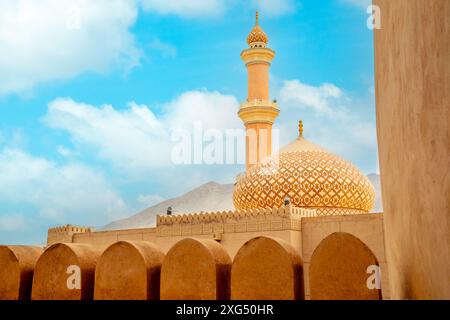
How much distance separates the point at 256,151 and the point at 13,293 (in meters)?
16.1

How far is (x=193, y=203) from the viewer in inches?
1756

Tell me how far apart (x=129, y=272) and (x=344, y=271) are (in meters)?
1.13

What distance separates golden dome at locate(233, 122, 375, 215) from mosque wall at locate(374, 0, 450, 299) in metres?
12.3

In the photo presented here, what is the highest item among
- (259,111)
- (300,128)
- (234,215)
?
(259,111)

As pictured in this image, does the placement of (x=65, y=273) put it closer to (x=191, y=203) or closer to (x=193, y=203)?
(x=193, y=203)

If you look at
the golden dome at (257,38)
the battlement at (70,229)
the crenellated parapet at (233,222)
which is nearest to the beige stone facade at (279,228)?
the crenellated parapet at (233,222)

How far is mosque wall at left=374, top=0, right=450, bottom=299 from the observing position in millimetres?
1261

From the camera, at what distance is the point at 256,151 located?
1873 cm

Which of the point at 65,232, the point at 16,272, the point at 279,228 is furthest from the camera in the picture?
the point at 65,232

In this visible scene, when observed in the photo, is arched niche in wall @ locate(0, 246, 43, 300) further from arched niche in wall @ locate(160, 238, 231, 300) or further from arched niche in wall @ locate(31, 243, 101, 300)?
arched niche in wall @ locate(160, 238, 231, 300)

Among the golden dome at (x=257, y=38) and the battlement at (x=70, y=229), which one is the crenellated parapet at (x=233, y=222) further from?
the golden dome at (x=257, y=38)

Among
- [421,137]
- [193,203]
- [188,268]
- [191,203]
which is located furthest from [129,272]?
[191,203]
